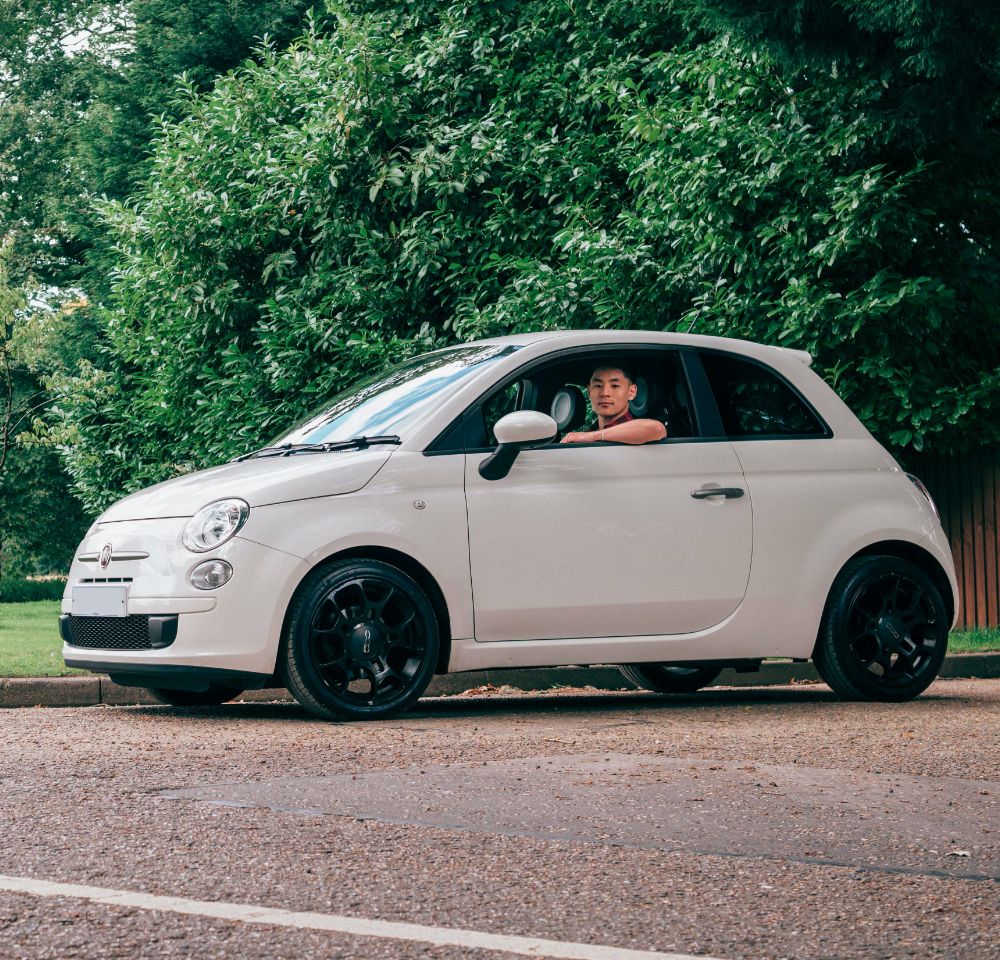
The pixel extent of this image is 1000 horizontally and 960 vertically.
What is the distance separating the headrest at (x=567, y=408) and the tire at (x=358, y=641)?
1265 mm

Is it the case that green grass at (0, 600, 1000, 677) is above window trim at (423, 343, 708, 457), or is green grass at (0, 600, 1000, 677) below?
below

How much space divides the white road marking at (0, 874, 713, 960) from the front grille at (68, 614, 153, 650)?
131 inches

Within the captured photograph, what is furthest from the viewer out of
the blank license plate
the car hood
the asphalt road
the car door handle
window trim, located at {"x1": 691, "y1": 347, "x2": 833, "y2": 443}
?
window trim, located at {"x1": 691, "y1": 347, "x2": 833, "y2": 443}

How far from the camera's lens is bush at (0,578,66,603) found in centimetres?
3188

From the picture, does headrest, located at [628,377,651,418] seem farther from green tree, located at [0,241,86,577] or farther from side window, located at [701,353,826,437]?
green tree, located at [0,241,86,577]

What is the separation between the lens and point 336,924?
3816mm

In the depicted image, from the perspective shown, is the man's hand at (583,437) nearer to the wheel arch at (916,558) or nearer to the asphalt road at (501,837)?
the asphalt road at (501,837)

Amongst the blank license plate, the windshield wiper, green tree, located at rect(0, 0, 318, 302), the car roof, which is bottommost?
the blank license plate

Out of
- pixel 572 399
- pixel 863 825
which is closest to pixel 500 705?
pixel 572 399

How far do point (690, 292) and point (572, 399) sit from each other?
679cm

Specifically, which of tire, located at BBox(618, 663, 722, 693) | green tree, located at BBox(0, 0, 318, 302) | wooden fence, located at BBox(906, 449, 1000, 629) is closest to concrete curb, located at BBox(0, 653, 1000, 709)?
tire, located at BBox(618, 663, 722, 693)

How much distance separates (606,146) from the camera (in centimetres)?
1666

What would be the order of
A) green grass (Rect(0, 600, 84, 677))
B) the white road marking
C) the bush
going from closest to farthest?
the white road marking < green grass (Rect(0, 600, 84, 677)) < the bush

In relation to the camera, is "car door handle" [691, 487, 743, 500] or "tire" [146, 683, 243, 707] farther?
"tire" [146, 683, 243, 707]
